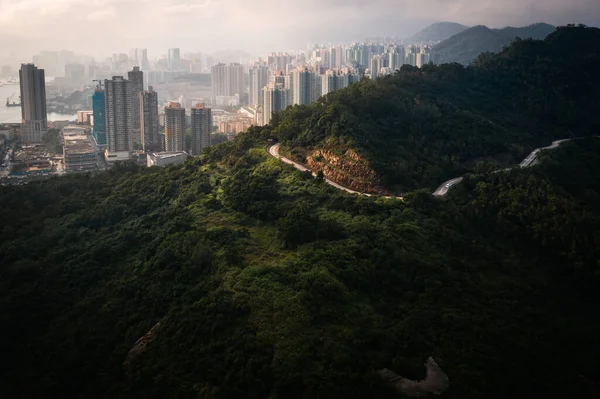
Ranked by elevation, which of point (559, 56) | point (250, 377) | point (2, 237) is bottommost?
point (250, 377)

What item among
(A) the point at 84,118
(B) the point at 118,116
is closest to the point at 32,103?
(A) the point at 84,118

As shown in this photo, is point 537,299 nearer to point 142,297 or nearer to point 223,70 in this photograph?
point 142,297

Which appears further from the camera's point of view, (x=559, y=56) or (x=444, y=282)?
(x=559, y=56)

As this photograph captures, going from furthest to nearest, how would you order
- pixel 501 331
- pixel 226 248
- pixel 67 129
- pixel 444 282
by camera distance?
1. pixel 67 129
2. pixel 226 248
3. pixel 444 282
4. pixel 501 331

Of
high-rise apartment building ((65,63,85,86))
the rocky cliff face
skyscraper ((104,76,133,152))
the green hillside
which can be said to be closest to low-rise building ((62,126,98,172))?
skyscraper ((104,76,133,152))

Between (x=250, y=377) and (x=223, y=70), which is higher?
(x=223, y=70)

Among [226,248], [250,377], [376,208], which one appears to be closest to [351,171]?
[376,208]

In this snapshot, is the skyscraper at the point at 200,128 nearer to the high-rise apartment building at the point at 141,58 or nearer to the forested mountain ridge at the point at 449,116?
the forested mountain ridge at the point at 449,116
